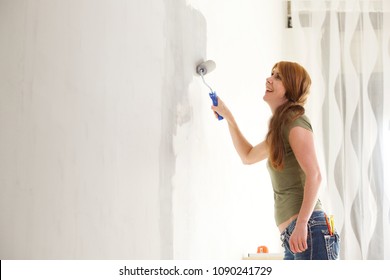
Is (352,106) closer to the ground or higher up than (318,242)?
higher up

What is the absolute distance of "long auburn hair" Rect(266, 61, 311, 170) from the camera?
1.61 metres

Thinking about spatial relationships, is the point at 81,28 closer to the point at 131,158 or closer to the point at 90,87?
the point at 90,87

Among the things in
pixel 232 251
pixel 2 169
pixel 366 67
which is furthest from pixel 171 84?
pixel 366 67

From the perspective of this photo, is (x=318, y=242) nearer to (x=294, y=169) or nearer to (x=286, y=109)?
(x=294, y=169)

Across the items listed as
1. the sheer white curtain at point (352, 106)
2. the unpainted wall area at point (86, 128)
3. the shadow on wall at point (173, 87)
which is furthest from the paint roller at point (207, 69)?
the sheer white curtain at point (352, 106)

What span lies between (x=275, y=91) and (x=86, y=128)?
88cm

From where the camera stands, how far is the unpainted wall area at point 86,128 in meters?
0.88

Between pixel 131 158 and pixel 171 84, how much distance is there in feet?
1.05

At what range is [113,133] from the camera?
1116mm

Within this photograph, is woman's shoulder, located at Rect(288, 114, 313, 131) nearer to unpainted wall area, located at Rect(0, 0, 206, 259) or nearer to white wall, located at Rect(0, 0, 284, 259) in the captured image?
white wall, located at Rect(0, 0, 284, 259)

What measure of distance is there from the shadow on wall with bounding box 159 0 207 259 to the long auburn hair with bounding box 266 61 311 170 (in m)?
0.30

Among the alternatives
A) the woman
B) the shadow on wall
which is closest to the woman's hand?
the woman

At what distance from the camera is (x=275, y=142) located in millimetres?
1622

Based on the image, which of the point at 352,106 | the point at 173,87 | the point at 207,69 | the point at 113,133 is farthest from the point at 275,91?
the point at 352,106
